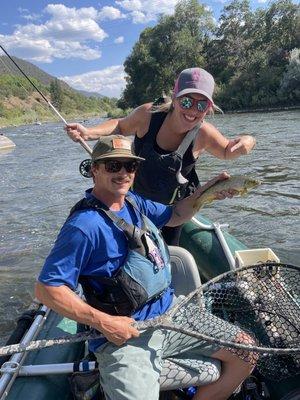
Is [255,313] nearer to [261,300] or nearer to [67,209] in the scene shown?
[261,300]

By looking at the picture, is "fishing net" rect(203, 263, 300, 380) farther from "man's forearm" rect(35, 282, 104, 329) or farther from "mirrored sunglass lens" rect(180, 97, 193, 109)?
"mirrored sunglass lens" rect(180, 97, 193, 109)

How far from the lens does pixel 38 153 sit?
950 inches

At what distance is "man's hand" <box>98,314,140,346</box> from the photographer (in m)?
2.33

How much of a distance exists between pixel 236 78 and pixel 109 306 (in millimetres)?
47316

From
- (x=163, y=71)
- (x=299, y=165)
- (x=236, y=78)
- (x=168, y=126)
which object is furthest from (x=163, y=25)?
(x=168, y=126)

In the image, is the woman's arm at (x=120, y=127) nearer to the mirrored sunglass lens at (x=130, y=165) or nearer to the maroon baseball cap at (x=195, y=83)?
the maroon baseball cap at (x=195, y=83)

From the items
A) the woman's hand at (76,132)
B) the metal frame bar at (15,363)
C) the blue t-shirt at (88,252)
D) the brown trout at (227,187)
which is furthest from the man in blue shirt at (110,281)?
the woman's hand at (76,132)

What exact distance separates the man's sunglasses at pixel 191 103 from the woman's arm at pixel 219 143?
34cm

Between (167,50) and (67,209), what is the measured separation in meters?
52.5

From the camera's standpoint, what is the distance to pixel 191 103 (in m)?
3.37

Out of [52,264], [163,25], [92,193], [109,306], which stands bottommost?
[109,306]

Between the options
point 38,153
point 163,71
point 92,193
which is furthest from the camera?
point 163,71

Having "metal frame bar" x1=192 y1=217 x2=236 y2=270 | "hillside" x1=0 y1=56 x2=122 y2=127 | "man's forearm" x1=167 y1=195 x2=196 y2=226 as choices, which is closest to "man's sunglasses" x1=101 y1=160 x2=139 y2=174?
"man's forearm" x1=167 y1=195 x2=196 y2=226

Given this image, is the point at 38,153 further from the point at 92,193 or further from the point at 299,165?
the point at 92,193
